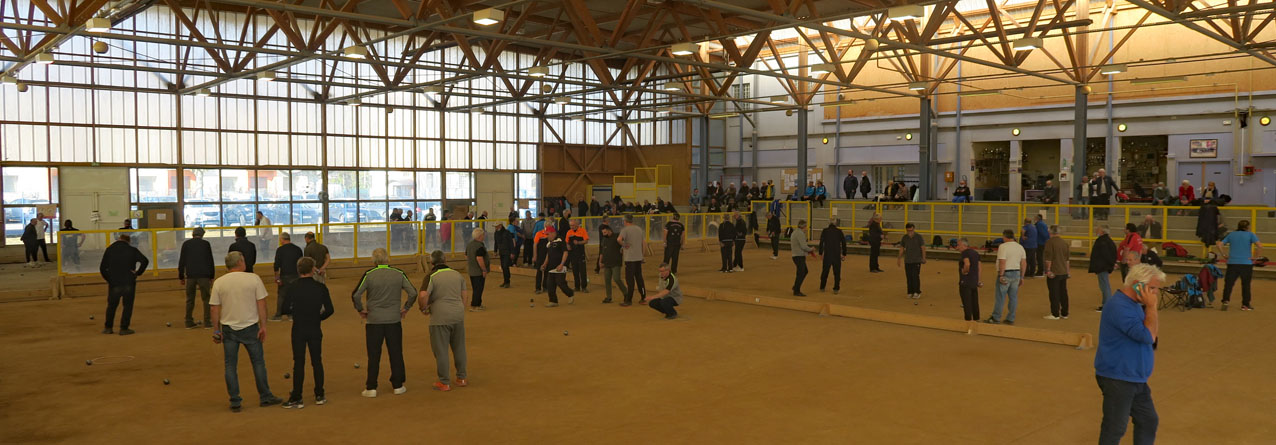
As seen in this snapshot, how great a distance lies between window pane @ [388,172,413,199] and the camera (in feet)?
114

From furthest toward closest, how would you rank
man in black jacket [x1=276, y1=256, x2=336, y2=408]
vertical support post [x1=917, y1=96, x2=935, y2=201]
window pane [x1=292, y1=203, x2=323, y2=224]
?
window pane [x1=292, y1=203, x2=323, y2=224], vertical support post [x1=917, y1=96, x2=935, y2=201], man in black jacket [x1=276, y1=256, x2=336, y2=408]

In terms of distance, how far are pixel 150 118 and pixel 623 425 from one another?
27.4 meters

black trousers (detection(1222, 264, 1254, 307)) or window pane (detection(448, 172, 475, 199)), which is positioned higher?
window pane (detection(448, 172, 475, 199))

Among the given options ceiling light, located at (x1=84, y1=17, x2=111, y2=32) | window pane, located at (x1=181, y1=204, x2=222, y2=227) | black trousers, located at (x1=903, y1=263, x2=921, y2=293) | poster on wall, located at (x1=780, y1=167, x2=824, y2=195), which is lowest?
black trousers, located at (x1=903, y1=263, x2=921, y2=293)

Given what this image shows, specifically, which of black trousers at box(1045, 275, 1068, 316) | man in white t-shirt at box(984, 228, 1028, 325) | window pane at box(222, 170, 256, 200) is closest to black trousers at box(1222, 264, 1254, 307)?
black trousers at box(1045, 275, 1068, 316)

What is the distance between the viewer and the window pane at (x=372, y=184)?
33781 mm

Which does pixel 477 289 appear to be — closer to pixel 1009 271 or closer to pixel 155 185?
pixel 1009 271

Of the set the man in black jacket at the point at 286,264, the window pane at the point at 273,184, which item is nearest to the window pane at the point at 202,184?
the window pane at the point at 273,184

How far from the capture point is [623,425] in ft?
24.8

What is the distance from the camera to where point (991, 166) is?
36.2m

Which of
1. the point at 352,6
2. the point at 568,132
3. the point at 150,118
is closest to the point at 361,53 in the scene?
the point at 352,6

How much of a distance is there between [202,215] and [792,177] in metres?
26.2

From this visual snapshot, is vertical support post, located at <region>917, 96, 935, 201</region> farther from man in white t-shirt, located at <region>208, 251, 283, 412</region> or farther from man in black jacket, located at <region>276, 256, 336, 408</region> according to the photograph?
man in white t-shirt, located at <region>208, 251, 283, 412</region>

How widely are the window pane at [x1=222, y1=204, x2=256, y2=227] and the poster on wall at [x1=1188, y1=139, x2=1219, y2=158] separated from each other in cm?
3432
